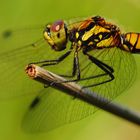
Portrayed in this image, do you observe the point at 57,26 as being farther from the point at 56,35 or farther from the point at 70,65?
the point at 70,65

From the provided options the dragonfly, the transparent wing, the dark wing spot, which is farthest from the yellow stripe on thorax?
the dark wing spot

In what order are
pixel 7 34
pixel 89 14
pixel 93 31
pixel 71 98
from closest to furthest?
1. pixel 71 98
2. pixel 93 31
3. pixel 7 34
4. pixel 89 14

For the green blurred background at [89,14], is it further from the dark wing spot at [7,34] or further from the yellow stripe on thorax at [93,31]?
the yellow stripe on thorax at [93,31]

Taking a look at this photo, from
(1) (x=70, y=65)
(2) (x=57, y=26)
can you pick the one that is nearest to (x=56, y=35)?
(2) (x=57, y=26)

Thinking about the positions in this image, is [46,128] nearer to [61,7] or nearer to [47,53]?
[47,53]

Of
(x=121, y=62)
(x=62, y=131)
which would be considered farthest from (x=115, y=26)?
(x=62, y=131)

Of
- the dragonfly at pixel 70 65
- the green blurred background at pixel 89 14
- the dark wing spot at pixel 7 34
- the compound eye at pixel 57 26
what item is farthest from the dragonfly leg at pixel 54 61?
the green blurred background at pixel 89 14

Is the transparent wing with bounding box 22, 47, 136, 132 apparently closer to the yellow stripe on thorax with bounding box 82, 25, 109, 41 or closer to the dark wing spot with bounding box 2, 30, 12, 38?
the yellow stripe on thorax with bounding box 82, 25, 109, 41
